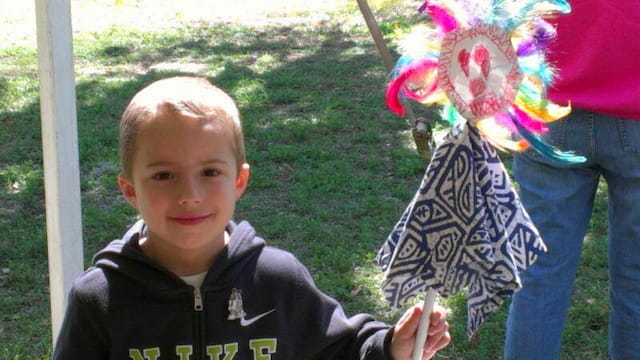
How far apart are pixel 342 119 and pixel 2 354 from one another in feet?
11.8

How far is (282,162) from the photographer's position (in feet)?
21.0

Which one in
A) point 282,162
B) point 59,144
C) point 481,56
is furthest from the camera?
point 282,162

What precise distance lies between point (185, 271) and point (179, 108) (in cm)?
34

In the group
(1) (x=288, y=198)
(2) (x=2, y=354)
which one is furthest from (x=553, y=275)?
(1) (x=288, y=198)

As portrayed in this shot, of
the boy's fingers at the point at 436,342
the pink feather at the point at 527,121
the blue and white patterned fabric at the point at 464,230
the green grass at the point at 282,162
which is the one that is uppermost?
the pink feather at the point at 527,121

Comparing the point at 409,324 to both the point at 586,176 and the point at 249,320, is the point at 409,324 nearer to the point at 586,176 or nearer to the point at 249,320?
the point at 249,320

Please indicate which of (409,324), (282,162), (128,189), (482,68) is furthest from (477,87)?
(282,162)

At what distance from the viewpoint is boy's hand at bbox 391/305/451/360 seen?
79.8 inches

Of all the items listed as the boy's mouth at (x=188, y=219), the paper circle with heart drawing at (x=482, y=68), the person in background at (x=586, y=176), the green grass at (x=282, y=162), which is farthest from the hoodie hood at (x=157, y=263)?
the green grass at (x=282, y=162)

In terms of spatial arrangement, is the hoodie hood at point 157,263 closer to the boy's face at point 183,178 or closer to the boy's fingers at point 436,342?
the boy's face at point 183,178

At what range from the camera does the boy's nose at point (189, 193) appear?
1.94 metres

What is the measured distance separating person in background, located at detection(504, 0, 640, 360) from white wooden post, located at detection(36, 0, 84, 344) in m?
1.27

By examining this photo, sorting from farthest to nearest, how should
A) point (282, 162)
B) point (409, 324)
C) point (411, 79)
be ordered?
point (282, 162), point (409, 324), point (411, 79)

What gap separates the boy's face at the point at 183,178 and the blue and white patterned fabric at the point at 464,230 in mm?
368
